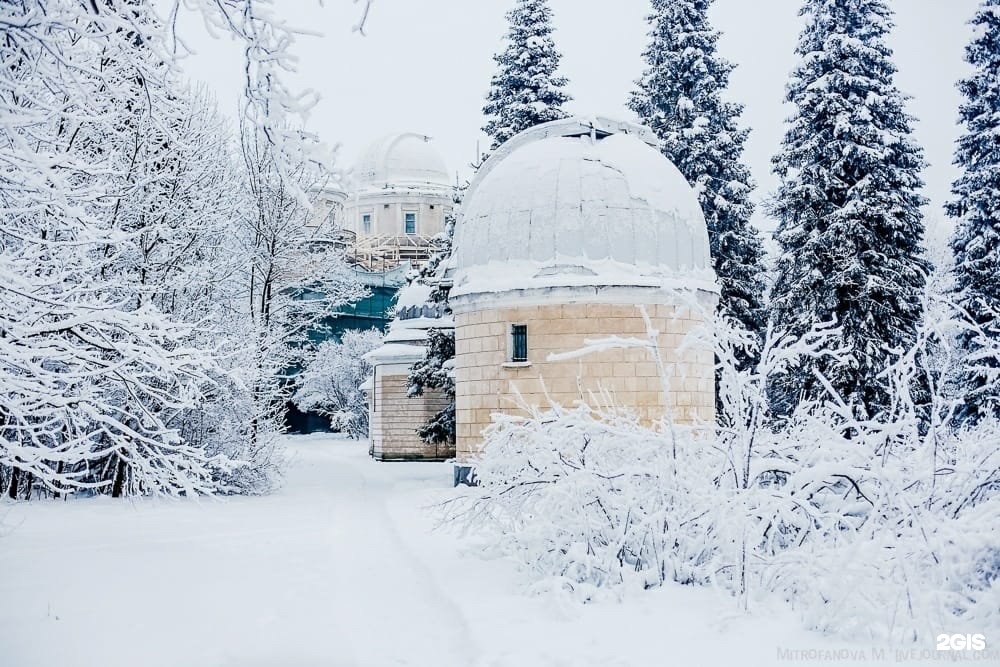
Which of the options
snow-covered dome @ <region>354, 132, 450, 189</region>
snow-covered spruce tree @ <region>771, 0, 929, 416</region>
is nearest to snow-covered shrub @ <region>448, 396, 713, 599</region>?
snow-covered spruce tree @ <region>771, 0, 929, 416</region>

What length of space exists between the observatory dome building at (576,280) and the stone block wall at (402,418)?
42.6 ft

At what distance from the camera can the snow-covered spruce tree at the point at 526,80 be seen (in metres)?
24.6

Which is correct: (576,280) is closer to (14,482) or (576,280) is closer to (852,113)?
(852,113)

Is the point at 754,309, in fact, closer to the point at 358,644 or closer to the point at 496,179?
the point at 496,179

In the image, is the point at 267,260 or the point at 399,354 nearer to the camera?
the point at 267,260

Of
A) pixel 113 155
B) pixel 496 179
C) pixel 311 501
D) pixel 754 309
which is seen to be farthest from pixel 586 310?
pixel 754 309

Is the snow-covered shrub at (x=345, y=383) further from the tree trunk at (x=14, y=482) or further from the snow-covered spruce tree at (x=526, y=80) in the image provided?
the tree trunk at (x=14, y=482)

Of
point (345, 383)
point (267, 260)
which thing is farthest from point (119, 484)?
point (345, 383)

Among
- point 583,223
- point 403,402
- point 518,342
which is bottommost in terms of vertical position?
point 403,402

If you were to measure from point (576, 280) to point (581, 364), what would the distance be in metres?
1.50

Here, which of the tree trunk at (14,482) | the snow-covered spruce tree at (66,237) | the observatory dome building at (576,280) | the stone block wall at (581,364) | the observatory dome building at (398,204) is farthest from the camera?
the observatory dome building at (398,204)

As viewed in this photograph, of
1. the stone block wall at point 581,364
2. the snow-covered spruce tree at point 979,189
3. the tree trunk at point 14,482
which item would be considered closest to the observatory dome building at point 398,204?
the snow-covered spruce tree at point 979,189

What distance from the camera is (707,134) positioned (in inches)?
966

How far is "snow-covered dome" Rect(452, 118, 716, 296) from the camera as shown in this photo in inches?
641
